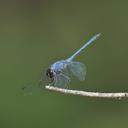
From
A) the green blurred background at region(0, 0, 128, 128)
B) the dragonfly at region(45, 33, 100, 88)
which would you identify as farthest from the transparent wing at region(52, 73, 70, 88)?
the green blurred background at region(0, 0, 128, 128)

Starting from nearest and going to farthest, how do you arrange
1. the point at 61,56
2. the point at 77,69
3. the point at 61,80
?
1. the point at 61,80
2. the point at 77,69
3. the point at 61,56

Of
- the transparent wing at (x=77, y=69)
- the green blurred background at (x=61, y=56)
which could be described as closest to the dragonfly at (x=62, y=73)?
the transparent wing at (x=77, y=69)

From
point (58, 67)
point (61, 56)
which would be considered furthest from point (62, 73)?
point (61, 56)

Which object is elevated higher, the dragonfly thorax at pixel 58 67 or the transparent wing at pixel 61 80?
the dragonfly thorax at pixel 58 67

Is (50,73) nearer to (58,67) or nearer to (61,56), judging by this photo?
(58,67)

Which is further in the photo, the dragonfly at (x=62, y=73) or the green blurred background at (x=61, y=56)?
the green blurred background at (x=61, y=56)

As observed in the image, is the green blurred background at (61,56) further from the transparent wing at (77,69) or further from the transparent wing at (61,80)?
the transparent wing at (61,80)

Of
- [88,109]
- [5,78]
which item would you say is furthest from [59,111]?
[5,78]

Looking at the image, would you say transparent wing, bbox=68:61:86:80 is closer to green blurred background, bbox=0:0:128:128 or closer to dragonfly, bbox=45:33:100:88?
dragonfly, bbox=45:33:100:88
